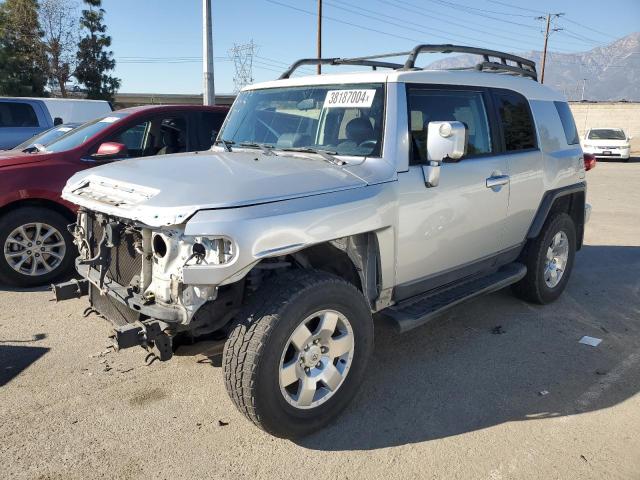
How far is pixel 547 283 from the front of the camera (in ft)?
16.8

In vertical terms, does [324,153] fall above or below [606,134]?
above

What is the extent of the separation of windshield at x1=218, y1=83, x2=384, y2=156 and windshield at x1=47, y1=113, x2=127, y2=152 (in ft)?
7.25

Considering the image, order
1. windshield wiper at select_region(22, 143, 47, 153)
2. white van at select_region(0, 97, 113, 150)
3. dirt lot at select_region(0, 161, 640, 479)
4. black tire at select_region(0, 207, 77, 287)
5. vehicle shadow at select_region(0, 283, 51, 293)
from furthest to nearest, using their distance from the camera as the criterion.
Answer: white van at select_region(0, 97, 113, 150) → windshield wiper at select_region(22, 143, 47, 153) → vehicle shadow at select_region(0, 283, 51, 293) → black tire at select_region(0, 207, 77, 287) → dirt lot at select_region(0, 161, 640, 479)

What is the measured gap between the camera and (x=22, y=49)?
2767cm

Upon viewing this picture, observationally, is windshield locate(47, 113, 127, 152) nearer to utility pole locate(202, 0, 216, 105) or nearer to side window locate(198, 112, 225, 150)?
side window locate(198, 112, 225, 150)

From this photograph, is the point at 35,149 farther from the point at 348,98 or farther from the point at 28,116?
the point at 28,116

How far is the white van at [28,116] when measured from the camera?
10.1 meters

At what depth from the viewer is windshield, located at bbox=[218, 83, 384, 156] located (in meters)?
3.43

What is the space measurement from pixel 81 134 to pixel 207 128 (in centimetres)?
147

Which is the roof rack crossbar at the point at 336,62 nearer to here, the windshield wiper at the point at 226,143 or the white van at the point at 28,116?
the windshield wiper at the point at 226,143

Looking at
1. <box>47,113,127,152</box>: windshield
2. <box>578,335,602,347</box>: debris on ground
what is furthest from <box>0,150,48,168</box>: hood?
<box>578,335,602,347</box>: debris on ground

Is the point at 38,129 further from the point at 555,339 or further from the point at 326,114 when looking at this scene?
the point at 555,339

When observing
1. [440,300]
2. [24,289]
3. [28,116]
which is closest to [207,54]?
[28,116]

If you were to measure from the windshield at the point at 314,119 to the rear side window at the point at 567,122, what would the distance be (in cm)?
269
